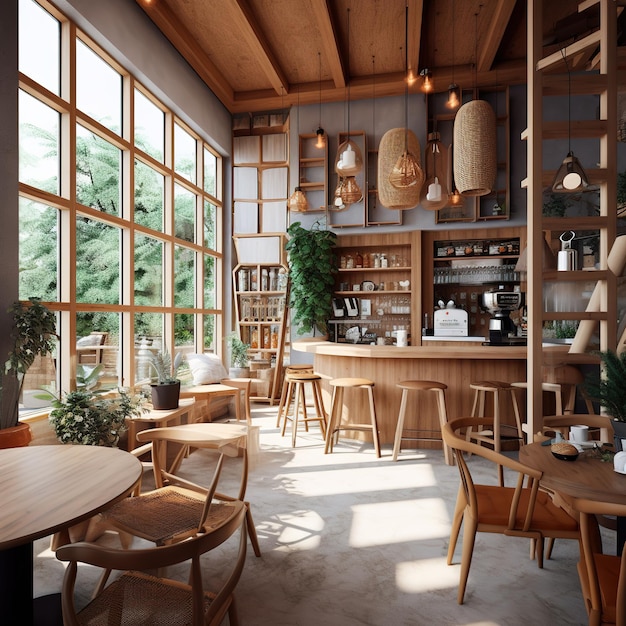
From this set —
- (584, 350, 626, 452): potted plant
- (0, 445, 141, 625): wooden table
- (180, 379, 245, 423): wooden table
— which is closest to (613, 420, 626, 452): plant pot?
(584, 350, 626, 452): potted plant

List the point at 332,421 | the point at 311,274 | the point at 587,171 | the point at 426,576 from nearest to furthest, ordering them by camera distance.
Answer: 1. the point at 426,576
2. the point at 587,171
3. the point at 332,421
4. the point at 311,274

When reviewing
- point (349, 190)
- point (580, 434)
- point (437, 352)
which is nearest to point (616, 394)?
point (580, 434)

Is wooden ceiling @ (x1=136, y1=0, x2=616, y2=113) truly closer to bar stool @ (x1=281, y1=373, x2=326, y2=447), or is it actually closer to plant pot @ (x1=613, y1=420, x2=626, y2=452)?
bar stool @ (x1=281, y1=373, x2=326, y2=447)

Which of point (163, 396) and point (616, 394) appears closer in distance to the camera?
point (616, 394)

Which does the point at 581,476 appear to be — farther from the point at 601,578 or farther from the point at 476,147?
the point at 476,147

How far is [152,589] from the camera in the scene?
5.36 ft

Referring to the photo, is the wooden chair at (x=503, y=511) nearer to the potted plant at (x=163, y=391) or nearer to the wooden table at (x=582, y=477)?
the wooden table at (x=582, y=477)

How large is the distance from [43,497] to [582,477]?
1.99 m

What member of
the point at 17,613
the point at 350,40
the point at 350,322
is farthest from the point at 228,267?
the point at 17,613

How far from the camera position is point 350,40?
6.19m

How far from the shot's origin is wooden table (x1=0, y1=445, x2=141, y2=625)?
55.5 inches

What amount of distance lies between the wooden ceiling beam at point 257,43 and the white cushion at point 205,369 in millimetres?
4128

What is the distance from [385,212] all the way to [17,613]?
257 inches

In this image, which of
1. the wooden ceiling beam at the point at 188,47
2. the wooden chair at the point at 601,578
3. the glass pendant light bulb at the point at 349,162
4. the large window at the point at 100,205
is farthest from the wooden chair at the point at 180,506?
the wooden ceiling beam at the point at 188,47
